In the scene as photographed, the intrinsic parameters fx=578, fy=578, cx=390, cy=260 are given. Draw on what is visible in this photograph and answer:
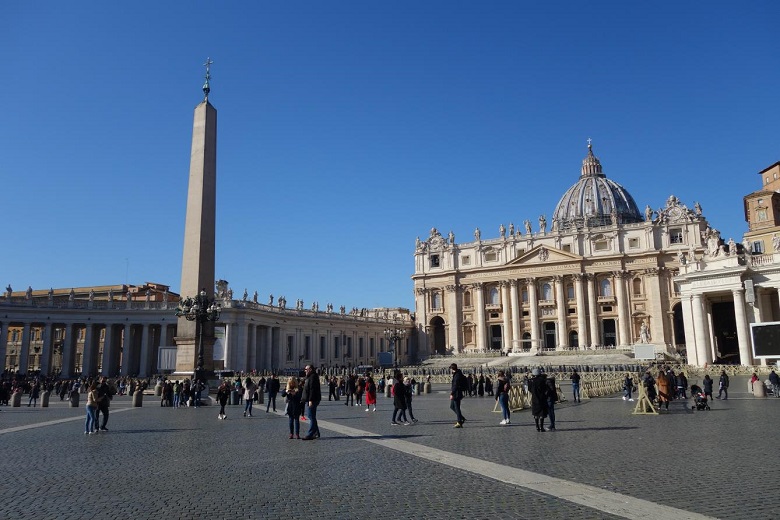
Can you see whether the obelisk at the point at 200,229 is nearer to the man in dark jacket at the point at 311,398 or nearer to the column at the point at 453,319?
the man in dark jacket at the point at 311,398

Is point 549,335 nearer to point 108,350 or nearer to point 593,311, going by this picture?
point 593,311

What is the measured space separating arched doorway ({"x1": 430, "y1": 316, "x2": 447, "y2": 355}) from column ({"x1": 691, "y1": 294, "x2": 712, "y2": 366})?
152 ft

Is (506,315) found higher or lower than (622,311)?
higher

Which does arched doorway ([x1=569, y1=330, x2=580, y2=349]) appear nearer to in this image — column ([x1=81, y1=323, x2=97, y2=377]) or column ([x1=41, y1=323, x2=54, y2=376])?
column ([x1=81, y1=323, x2=97, y2=377])

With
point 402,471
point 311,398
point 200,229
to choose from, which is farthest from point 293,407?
point 200,229

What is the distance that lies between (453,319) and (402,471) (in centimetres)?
7086

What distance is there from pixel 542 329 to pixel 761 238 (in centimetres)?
2702

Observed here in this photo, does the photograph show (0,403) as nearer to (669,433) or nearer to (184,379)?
(184,379)

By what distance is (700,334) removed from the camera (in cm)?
3616

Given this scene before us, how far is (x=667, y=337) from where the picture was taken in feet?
216

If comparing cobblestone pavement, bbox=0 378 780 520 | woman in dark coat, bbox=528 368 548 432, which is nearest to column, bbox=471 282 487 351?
cobblestone pavement, bbox=0 378 780 520

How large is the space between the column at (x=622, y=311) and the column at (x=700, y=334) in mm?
32125

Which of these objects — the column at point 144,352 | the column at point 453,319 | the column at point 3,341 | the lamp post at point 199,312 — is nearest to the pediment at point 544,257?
the column at point 453,319

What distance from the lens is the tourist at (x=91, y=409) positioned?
12.6 meters
